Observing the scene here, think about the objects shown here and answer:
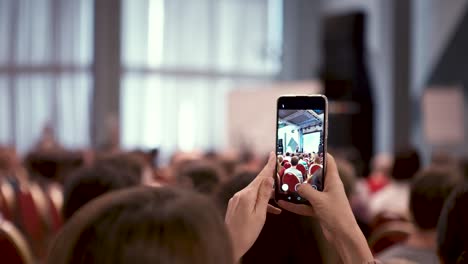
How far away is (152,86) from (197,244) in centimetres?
1248

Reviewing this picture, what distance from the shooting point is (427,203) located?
8.10 feet

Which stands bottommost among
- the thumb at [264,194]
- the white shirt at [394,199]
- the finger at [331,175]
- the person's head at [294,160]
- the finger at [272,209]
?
the white shirt at [394,199]

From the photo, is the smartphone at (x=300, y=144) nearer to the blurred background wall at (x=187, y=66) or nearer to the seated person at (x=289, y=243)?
the seated person at (x=289, y=243)

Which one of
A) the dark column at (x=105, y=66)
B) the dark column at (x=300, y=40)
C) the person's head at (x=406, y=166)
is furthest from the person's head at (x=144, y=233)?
the dark column at (x=300, y=40)

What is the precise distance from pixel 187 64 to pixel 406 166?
8.99 m

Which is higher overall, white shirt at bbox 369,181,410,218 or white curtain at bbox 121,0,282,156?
white curtain at bbox 121,0,282,156

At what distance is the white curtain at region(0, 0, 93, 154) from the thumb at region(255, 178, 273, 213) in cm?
1199

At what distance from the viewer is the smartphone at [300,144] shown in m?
1.11

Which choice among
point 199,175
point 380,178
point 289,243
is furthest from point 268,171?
point 380,178

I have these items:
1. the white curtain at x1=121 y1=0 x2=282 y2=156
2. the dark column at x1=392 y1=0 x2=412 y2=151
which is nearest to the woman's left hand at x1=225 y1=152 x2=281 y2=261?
the dark column at x1=392 y1=0 x2=412 y2=151

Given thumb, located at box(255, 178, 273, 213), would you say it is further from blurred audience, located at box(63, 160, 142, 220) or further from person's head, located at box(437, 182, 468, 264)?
blurred audience, located at box(63, 160, 142, 220)

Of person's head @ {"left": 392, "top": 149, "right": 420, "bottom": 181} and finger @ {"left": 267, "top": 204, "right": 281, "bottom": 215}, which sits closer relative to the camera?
finger @ {"left": 267, "top": 204, "right": 281, "bottom": 215}

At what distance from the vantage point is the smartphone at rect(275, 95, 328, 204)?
1.11 metres

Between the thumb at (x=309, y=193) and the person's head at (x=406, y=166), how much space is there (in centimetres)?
373
